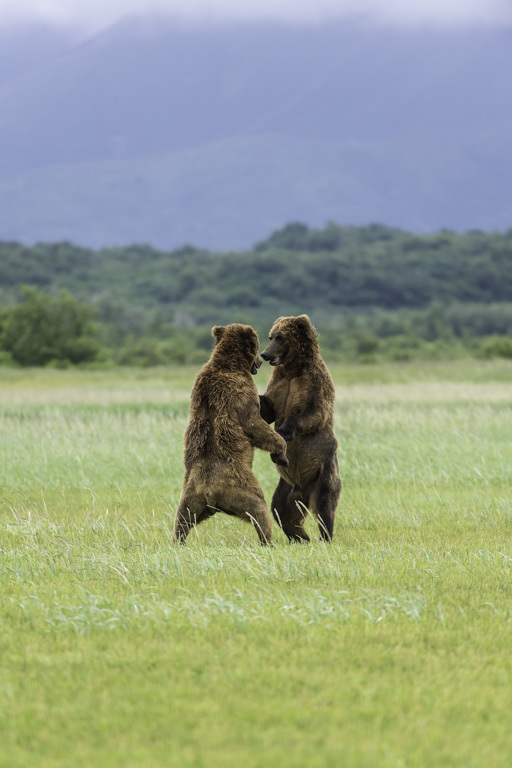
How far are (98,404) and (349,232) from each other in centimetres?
9624

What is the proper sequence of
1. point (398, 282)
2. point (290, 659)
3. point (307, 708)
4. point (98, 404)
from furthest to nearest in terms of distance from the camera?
1. point (398, 282)
2. point (98, 404)
3. point (290, 659)
4. point (307, 708)

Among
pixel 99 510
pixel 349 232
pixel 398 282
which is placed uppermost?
pixel 349 232

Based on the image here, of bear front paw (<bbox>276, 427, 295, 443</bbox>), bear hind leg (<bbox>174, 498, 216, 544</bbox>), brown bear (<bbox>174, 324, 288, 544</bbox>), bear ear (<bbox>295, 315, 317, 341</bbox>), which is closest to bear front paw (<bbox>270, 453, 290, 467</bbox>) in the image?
brown bear (<bbox>174, 324, 288, 544</bbox>)

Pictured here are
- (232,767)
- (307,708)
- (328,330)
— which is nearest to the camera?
(232,767)

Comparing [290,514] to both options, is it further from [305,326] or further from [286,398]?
[305,326]

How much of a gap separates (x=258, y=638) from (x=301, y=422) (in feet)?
8.94

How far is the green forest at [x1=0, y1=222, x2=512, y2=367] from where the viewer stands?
2613 inches

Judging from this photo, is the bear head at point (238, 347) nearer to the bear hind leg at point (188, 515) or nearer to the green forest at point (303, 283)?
the bear hind leg at point (188, 515)

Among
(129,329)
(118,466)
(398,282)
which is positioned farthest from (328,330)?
(118,466)

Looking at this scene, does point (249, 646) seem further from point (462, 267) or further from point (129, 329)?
point (462, 267)

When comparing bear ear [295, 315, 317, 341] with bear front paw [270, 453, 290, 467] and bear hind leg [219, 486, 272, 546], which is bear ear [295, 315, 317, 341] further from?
bear hind leg [219, 486, 272, 546]

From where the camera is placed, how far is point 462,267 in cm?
9525

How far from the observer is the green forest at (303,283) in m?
66.4

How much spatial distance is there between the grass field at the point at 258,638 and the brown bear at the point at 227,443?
32cm
